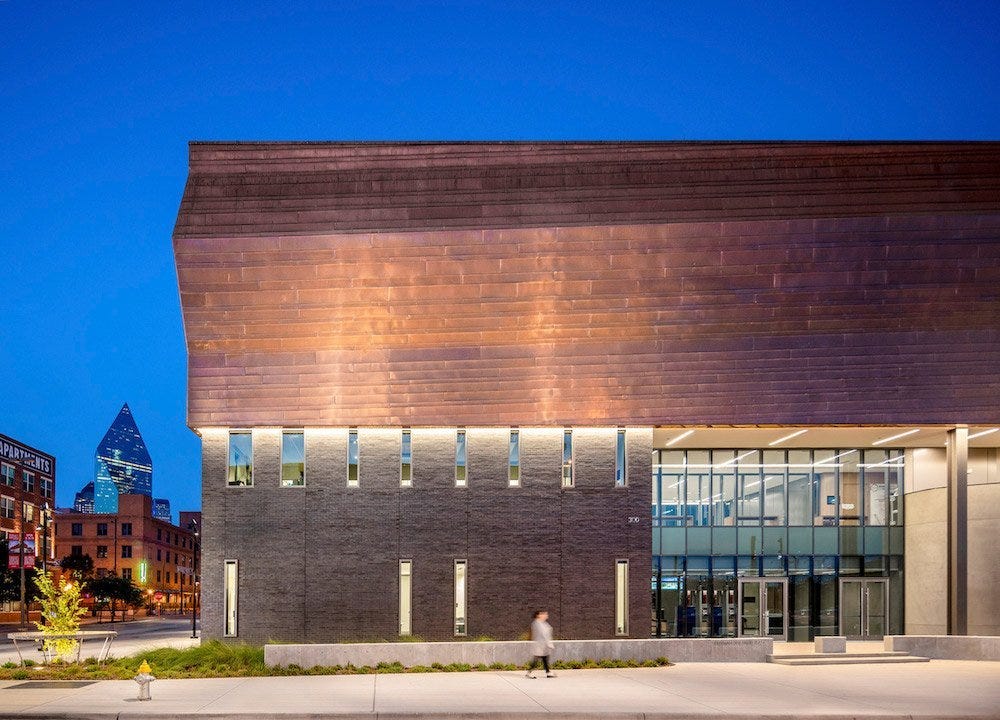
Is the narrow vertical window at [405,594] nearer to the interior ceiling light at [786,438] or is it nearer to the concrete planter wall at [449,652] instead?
the concrete planter wall at [449,652]

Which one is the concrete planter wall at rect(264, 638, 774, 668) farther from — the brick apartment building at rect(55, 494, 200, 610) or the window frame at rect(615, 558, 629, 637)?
the brick apartment building at rect(55, 494, 200, 610)

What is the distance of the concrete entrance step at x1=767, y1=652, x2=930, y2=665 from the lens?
1182 inches

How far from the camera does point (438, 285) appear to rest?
31.9m

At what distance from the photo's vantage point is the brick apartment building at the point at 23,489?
111 m

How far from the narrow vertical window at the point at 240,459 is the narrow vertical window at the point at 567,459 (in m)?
10.2

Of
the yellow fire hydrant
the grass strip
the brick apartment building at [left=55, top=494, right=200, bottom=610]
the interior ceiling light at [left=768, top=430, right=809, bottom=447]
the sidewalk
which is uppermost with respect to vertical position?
the interior ceiling light at [left=768, top=430, right=809, bottom=447]

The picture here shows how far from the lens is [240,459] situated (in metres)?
33.2

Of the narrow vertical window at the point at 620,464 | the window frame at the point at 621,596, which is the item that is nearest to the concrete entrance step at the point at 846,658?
the window frame at the point at 621,596

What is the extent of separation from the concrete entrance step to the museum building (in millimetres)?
3050

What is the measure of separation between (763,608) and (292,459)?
18308 millimetres

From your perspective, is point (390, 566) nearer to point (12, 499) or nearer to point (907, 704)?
point (907, 704)

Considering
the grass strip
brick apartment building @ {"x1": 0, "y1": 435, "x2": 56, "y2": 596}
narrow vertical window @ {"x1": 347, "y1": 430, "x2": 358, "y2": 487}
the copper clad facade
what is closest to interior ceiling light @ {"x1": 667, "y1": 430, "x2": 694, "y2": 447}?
the copper clad facade

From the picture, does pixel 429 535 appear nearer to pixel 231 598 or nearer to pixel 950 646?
pixel 231 598

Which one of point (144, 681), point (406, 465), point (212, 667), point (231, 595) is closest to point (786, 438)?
point (406, 465)
